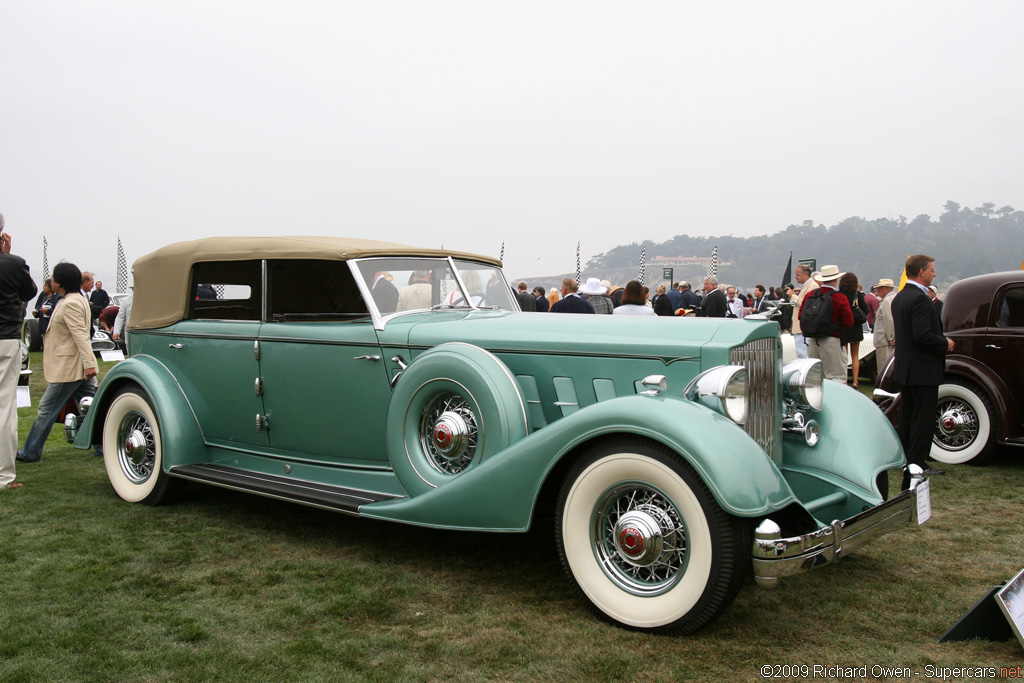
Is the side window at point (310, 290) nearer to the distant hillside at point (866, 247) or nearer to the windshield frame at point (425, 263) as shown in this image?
the windshield frame at point (425, 263)

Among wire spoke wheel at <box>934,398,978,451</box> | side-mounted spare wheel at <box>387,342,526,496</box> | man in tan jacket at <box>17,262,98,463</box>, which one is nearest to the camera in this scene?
side-mounted spare wheel at <box>387,342,526,496</box>

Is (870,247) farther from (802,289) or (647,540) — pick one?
(647,540)

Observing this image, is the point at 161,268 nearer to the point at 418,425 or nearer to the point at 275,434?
the point at 275,434

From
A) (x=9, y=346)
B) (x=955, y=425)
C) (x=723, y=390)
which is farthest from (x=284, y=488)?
(x=955, y=425)

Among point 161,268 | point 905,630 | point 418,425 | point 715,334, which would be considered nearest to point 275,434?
point 418,425

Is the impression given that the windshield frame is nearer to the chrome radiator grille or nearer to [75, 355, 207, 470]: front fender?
[75, 355, 207, 470]: front fender

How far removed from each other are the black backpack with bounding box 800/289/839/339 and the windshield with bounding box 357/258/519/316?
16.5ft

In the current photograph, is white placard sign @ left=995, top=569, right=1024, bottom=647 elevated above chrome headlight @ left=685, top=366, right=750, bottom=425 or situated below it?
below

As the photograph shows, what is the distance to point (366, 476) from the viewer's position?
4504 mm

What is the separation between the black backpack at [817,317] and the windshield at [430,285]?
502 centimetres

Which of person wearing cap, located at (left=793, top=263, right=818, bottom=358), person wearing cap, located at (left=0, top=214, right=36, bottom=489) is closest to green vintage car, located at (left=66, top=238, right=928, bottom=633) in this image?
person wearing cap, located at (left=0, top=214, right=36, bottom=489)

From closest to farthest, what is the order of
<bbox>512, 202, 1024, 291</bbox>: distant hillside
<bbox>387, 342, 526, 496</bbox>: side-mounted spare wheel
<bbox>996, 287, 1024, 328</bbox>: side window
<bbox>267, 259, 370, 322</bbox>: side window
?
<bbox>387, 342, 526, 496</bbox>: side-mounted spare wheel
<bbox>267, 259, 370, 322</bbox>: side window
<bbox>996, 287, 1024, 328</bbox>: side window
<bbox>512, 202, 1024, 291</bbox>: distant hillside

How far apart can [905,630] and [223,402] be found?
14.0ft

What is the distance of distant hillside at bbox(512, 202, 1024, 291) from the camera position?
61.6 m
